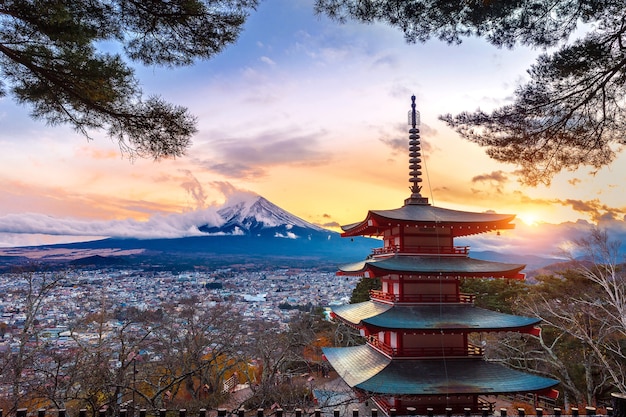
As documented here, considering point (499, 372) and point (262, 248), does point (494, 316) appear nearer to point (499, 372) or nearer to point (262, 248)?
point (499, 372)

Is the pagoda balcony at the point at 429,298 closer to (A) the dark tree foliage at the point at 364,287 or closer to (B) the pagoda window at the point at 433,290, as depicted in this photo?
(B) the pagoda window at the point at 433,290

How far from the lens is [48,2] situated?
13.5 ft

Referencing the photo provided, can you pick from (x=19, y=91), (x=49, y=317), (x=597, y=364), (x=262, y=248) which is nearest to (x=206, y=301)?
(x=49, y=317)

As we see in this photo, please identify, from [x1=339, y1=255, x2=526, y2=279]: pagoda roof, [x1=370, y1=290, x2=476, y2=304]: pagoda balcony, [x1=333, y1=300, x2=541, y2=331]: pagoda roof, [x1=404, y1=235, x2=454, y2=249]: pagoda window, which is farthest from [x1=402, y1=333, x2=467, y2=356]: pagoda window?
[x1=404, y1=235, x2=454, y2=249]: pagoda window

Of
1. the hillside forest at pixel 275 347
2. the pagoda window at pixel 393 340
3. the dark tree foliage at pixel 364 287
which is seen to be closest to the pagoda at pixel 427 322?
the pagoda window at pixel 393 340

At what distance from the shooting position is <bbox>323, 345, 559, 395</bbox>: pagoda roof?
31.0 feet

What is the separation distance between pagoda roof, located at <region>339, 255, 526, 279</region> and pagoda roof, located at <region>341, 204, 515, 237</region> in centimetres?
87

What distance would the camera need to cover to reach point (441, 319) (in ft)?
34.9

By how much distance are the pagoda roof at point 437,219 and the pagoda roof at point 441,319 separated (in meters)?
2.07

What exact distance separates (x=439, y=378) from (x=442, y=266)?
105 inches

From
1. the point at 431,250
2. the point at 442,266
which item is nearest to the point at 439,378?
the point at 442,266

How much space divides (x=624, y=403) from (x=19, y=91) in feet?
24.3

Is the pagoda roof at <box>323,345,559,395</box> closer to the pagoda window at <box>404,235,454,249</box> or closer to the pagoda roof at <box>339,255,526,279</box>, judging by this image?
the pagoda roof at <box>339,255,526,279</box>

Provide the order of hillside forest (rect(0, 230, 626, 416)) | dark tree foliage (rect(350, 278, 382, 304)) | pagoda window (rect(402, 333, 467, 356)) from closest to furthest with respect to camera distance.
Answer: pagoda window (rect(402, 333, 467, 356)) → hillside forest (rect(0, 230, 626, 416)) → dark tree foliage (rect(350, 278, 382, 304))
